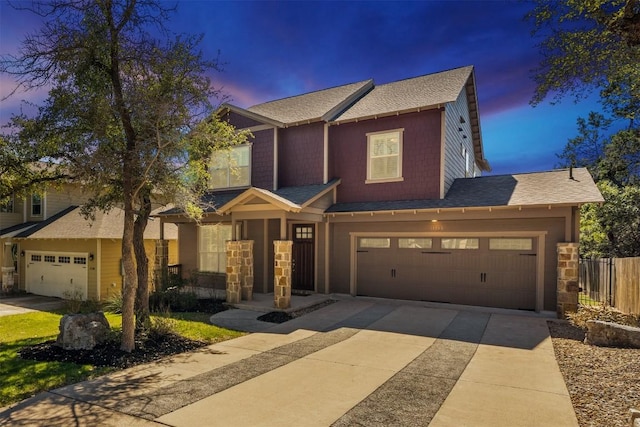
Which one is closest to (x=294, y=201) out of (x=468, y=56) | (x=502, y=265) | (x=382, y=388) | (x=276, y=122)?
(x=276, y=122)

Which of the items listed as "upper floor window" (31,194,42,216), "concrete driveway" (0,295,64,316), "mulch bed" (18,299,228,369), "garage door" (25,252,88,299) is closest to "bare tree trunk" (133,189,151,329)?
"mulch bed" (18,299,228,369)

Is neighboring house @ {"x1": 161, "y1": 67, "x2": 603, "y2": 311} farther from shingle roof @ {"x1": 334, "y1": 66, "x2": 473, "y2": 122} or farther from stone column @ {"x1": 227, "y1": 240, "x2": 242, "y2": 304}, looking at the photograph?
stone column @ {"x1": 227, "y1": 240, "x2": 242, "y2": 304}

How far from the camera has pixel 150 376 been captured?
5824mm

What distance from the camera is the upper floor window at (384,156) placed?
12547 millimetres

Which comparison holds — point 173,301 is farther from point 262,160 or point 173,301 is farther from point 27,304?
point 27,304

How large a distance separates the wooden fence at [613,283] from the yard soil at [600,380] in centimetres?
349

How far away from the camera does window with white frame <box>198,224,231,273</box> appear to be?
1460 cm

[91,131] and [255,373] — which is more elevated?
[91,131]

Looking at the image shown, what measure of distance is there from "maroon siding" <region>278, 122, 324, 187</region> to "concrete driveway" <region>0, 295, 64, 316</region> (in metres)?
9.79

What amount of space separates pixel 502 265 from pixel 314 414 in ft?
26.6

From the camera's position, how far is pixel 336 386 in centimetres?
536

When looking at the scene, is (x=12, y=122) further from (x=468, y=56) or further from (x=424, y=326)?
(x=468, y=56)

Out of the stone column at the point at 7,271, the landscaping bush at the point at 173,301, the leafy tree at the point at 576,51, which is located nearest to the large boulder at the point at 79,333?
the landscaping bush at the point at 173,301

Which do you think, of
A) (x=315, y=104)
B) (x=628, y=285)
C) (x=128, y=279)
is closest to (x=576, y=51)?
(x=628, y=285)
